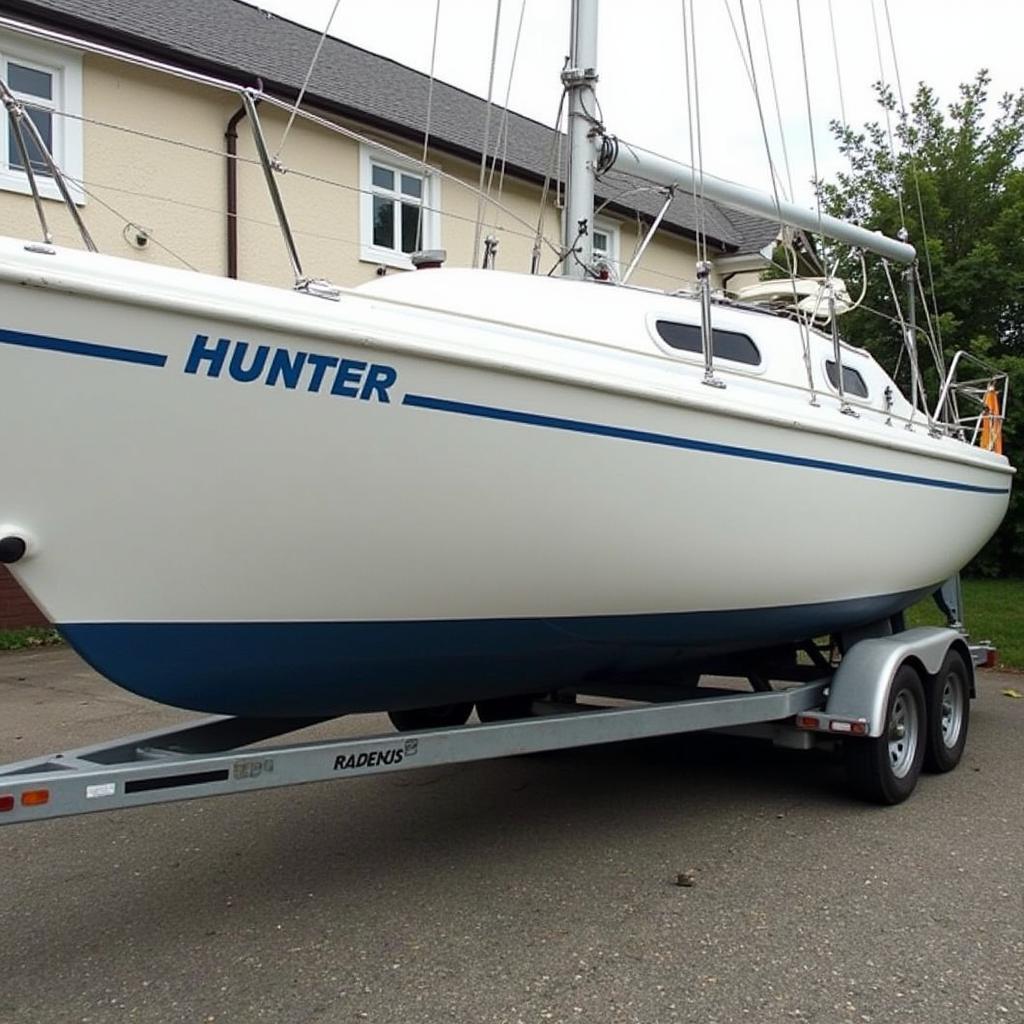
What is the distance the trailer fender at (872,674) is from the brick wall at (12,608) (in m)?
7.97

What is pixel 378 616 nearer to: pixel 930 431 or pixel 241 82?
pixel 930 431

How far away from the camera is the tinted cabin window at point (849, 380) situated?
5.79m

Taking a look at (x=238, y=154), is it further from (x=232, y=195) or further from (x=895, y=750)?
(x=895, y=750)

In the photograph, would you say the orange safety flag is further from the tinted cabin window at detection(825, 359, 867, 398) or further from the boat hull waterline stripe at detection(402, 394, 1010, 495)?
the boat hull waterline stripe at detection(402, 394, 1010, 495)

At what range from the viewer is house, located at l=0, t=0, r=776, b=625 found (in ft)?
30.9

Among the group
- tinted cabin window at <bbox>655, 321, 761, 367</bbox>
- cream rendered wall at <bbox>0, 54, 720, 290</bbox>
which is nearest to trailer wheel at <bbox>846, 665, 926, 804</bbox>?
tinted cabin window at <bbox>655, 321, 761, 367</bbox>

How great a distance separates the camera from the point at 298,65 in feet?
41.2

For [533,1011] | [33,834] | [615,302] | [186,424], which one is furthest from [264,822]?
[615,302]

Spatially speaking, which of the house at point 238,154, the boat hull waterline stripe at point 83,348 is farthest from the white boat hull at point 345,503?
the house at point 238,154

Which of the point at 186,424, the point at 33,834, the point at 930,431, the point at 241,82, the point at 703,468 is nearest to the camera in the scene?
the point at 186,424

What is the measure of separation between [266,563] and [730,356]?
271cm

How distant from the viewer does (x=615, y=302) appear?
4832mm

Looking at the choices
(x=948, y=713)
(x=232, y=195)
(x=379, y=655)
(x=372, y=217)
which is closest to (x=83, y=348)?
(x=379, y=655)

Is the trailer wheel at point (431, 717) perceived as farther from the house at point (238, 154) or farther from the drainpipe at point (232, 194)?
the drainpipe at point (232, 194)
